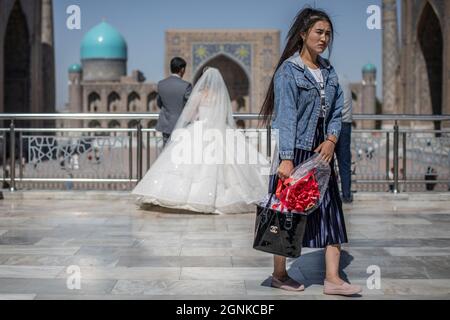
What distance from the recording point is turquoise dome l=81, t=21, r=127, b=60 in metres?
44.8

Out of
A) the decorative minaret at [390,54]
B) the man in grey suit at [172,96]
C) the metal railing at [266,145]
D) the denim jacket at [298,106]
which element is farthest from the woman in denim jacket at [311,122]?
the decorative minaret at [390,54]

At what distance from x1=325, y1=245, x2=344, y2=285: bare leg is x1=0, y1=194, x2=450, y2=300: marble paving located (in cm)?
9

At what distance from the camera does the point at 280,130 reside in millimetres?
2906

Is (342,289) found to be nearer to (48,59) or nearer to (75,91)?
(48,59)

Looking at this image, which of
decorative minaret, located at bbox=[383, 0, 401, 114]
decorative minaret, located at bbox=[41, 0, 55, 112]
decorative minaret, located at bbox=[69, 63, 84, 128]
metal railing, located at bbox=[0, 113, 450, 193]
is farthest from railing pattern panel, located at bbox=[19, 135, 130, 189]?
decorative minaret, located at bbox=[69, 63, 84, 128]

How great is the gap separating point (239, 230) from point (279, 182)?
180 centimetres

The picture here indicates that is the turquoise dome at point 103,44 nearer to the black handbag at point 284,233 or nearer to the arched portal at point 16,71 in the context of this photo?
the arched portal at point 16,71

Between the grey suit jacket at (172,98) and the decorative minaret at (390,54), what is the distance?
66.5 feet

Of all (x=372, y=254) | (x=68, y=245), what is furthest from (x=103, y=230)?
(x=372, y=254)

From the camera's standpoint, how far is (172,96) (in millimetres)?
6012

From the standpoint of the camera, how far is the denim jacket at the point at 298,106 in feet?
9.43

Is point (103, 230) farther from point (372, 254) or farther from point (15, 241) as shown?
point (372, 254)

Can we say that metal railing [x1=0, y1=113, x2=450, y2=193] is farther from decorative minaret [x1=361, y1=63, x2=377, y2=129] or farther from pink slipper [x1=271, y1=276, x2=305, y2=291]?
decorative minaret [x1=361, y1=63, x2=377, y2=129]

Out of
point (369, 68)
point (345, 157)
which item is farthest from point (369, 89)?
point (345, 157)
